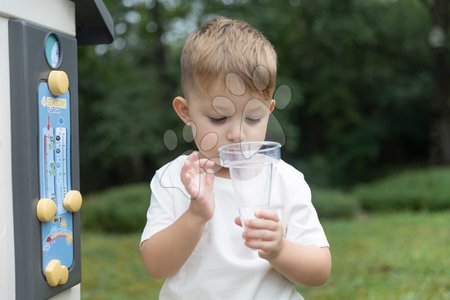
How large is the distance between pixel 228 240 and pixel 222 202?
107mm

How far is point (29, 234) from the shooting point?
179cm

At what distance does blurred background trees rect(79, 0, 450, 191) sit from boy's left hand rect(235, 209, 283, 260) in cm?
1033

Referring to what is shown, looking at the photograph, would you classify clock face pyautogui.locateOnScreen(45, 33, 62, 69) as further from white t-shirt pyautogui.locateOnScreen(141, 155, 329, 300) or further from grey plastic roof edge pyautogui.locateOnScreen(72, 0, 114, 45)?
white t-shirt pyautogui.locateOnScreen(141, 155, 329, 300)

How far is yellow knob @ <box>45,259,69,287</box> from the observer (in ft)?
6.18

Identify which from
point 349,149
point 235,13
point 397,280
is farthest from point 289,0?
point 397,280

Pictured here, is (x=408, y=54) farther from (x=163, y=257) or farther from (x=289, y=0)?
(x=163, y=257)

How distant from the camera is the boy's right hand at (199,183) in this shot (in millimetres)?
1620

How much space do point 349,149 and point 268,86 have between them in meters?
15.4

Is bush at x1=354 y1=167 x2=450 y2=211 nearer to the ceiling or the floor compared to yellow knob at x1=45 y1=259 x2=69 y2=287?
nearer to the floor

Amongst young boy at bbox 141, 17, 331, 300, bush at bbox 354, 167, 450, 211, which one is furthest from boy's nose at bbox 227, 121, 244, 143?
bush at bbox 354, 167, 450, 211

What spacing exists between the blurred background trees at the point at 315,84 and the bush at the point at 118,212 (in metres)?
1.84

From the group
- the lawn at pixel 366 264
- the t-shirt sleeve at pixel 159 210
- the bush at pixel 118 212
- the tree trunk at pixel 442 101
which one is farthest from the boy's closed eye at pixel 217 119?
the tree trunk at pixel 442 101

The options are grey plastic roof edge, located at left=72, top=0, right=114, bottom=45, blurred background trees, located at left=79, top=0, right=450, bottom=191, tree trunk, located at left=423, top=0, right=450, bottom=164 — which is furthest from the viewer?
tree trunk, located at left=423, top=0, right=450, bottom=164

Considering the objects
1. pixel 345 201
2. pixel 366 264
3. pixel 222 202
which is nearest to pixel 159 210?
pixel 222 202
